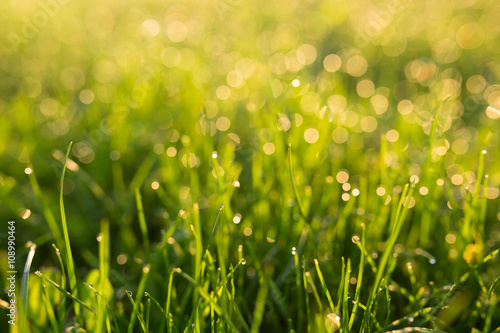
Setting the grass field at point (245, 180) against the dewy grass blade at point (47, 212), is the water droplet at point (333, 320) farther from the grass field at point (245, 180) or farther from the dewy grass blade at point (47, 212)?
the dewy grass blade at point (47, 212)

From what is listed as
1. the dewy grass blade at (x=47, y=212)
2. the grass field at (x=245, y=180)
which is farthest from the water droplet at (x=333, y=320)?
the dewy grass blade at (x=47, y=212)

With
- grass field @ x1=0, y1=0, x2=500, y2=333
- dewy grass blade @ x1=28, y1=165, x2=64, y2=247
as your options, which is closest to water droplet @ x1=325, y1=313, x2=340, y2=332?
grass field @ x1=0, y1=0, x2=500, y2=333

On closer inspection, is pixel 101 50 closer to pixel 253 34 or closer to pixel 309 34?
pixel 253 34

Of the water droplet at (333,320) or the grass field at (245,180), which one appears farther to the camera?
the grass field at (245,180)

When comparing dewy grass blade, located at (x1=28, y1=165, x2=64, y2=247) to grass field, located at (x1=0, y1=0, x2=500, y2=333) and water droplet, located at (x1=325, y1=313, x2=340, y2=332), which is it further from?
water droplet, located at (x1=325, y1=313, x2=340, y2=332)

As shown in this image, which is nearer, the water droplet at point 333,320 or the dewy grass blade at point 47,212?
the water droplet at point 333,320

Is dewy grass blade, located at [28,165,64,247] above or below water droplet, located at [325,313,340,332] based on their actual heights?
above

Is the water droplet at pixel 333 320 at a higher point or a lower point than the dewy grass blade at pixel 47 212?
lower

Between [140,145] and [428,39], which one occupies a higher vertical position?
[428,39]

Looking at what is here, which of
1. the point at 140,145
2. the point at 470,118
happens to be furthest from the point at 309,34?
the point at 140,145
